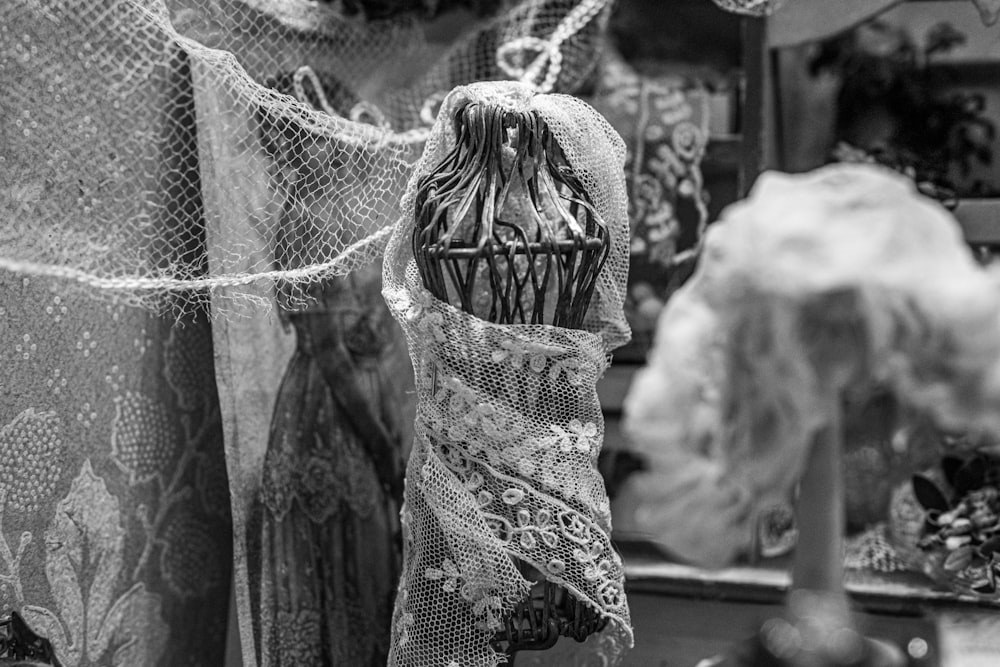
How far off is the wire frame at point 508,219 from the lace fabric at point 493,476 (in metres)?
0.03

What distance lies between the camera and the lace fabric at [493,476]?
42.7 inches

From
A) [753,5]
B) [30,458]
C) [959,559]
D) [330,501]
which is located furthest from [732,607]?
[30,458]

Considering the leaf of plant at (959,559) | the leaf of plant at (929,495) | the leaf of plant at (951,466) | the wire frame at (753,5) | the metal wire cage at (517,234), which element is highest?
the wire frame at (753,5)

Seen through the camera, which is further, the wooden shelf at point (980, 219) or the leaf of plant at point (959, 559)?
the wooden shelf at point (980, 219)

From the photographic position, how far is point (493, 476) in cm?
110

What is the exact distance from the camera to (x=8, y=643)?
3.74 feet

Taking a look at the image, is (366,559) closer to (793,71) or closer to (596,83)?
Result: (596,83)

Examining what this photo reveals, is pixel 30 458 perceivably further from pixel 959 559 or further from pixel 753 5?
pixel 959 559

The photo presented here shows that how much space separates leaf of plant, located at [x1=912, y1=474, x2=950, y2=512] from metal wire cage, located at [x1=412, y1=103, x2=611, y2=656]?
0.62 meters

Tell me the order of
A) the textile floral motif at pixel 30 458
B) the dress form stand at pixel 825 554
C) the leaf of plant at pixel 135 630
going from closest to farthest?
the dress form stand at pixel 825 554, the textile floral motif at pixel 30 458, the leaf of plant at pixel 135 630

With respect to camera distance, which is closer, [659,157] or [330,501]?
[330,501]

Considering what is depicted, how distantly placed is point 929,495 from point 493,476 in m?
0.74

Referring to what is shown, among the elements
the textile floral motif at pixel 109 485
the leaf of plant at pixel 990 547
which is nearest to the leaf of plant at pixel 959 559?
the leaf of plant at pixel 990 547

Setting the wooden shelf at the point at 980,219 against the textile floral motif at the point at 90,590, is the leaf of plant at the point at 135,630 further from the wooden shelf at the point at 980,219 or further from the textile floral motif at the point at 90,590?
the wooden shelf at the point at 980,219
